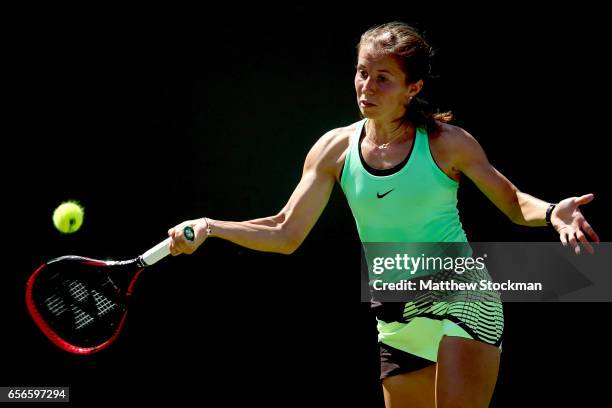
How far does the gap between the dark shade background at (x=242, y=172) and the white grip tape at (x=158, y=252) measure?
1.40 meters

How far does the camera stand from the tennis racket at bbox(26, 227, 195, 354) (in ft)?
11.6

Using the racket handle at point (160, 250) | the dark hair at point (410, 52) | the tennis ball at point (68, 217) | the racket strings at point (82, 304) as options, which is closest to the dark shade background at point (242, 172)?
the tennis ball at point (68, 217)

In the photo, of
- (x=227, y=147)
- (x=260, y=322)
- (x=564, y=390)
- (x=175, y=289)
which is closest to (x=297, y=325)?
(x=260, y=322)

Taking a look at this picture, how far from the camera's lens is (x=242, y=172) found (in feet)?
15.5

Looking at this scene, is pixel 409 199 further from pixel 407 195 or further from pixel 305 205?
pixel 305 205

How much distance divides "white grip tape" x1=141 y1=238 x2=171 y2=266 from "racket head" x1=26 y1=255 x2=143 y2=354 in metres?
0.20

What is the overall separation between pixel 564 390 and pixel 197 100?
7.36 feet

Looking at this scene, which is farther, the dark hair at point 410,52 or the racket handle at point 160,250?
the dark hair at point 410,52

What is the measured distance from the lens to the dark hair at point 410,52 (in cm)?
332

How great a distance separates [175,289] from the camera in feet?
15.7

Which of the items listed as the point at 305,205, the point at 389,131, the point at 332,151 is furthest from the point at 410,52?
the point at 305,205

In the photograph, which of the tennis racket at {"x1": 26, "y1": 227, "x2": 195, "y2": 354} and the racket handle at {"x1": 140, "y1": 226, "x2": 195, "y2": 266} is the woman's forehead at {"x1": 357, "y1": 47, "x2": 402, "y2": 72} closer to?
the racket handle at {"x1": 140, "y1": 226, "x2": 195, "y2": 266}

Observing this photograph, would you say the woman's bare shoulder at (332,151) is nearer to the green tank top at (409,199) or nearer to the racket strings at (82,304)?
the green tank top at (409,199)

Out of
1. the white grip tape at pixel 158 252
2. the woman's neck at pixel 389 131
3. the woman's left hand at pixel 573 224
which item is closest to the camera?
the woman's left hand at pixel 573 224
